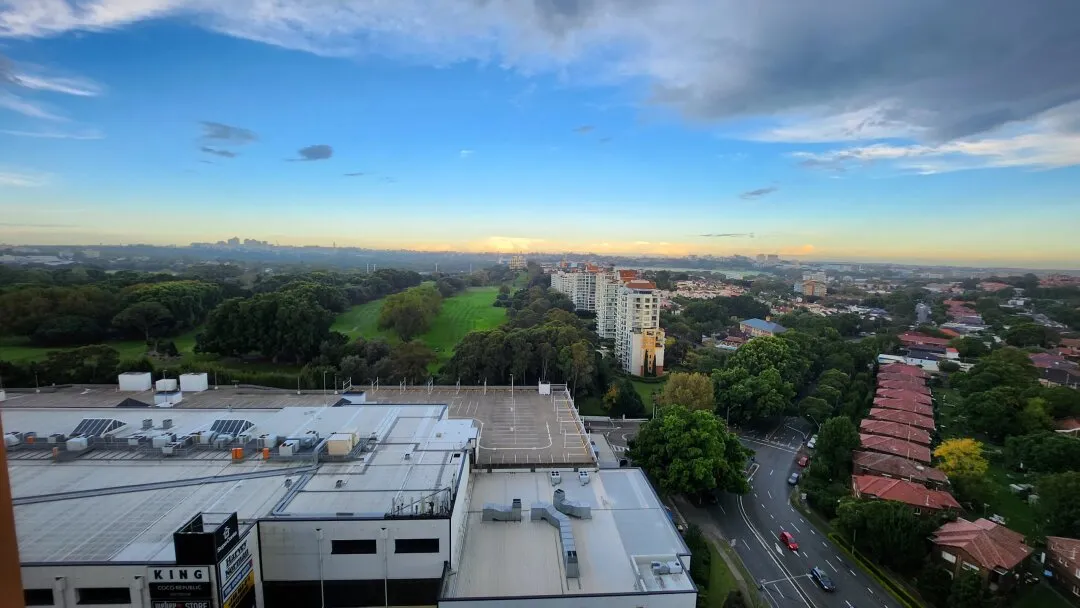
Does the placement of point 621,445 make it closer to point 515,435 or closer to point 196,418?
point 515,435

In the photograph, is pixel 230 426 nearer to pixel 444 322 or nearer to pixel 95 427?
pixel 95 427

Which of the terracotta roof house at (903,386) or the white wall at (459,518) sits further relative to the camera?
the terracotta roof house at (903,386)

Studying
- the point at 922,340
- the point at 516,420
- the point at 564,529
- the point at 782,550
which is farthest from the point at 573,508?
the point at 922,340

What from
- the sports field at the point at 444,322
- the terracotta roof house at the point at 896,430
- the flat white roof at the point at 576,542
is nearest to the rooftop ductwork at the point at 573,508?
the flat white roof at the point at 576,542

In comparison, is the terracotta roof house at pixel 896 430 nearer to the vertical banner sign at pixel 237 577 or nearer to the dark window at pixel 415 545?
the dark window at pixel 415 545

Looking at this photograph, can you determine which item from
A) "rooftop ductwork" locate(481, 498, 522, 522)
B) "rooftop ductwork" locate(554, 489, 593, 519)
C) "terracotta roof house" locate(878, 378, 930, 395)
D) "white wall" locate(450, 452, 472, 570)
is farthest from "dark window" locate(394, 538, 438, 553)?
"terracotta roof house" locate(878, 378, 930, 395)

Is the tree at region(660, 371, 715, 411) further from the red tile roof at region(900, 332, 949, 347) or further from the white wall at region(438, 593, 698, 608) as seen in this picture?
the red tile roof at region(900, 332, 949, 347)
